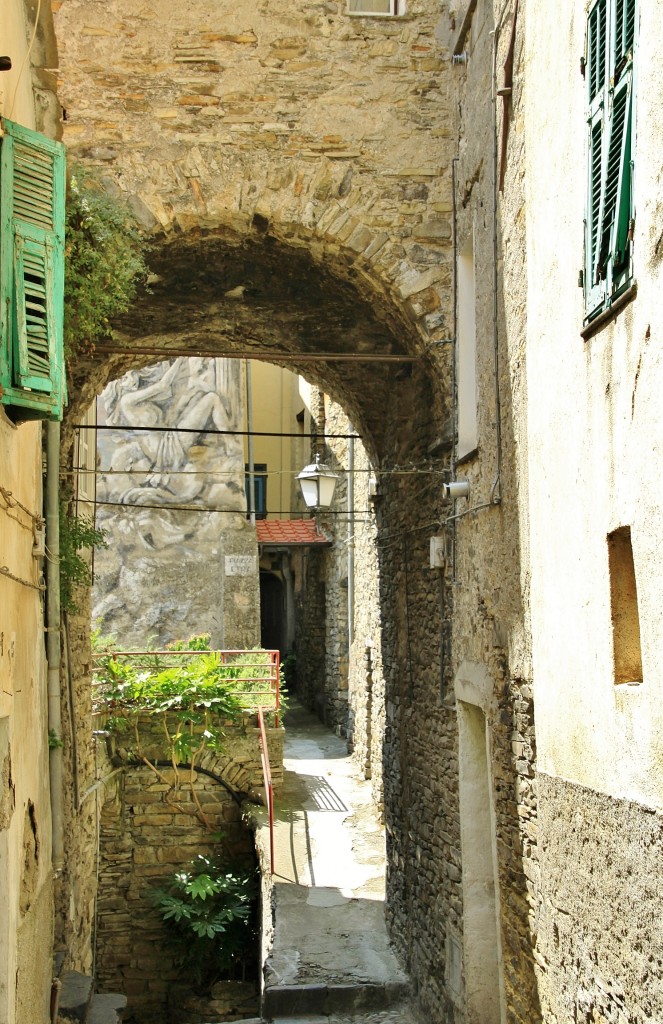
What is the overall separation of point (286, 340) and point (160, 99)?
2735mm

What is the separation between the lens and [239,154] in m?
6.95

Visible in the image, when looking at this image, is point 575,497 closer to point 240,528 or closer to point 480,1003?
point 480,1003

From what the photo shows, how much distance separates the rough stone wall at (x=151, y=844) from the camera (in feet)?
35.0

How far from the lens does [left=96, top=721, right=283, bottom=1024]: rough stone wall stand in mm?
10680

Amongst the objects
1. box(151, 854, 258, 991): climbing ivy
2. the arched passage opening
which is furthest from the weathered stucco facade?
box(151, 854, 258, 991): climbing ivy

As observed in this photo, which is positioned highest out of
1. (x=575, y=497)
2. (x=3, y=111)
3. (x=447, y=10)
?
(x=447, y=10)

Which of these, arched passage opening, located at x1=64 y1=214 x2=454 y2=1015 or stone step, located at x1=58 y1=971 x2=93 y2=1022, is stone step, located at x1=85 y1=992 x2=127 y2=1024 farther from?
arched passage opening, located at x1=64 y1=214 x2=454 y2=1015

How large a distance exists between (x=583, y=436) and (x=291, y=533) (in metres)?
15.9

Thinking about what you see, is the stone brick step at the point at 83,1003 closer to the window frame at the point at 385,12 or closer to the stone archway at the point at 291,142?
the stone archway at the point at 291,142

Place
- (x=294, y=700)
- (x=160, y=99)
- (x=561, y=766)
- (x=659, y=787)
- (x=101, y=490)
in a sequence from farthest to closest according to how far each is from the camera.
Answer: (x=294, y=700) < (x=101, y=490) < (x=160, y=99) < (x=561, y=766) < (x=659, y=787)

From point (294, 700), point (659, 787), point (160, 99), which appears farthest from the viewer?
point (294, 700)

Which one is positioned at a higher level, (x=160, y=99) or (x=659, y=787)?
(x=160, y=99)

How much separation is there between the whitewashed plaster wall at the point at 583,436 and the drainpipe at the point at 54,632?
302 centimetres

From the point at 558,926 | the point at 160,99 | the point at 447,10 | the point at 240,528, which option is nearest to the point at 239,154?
the point at 160,99
